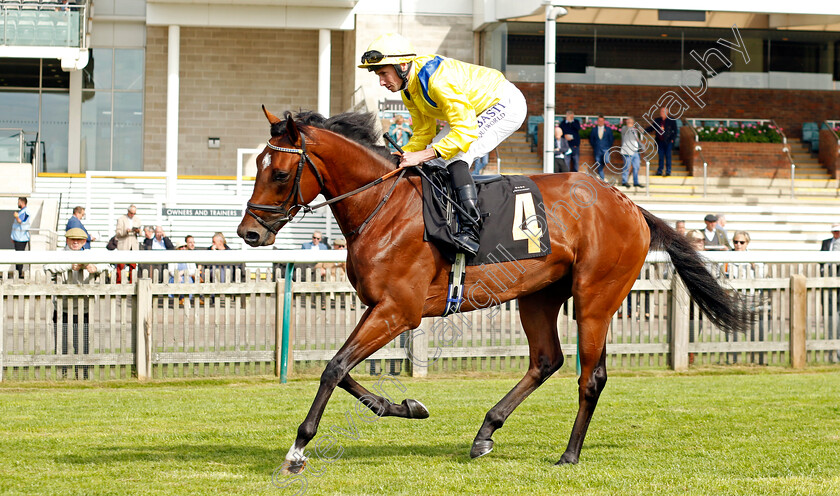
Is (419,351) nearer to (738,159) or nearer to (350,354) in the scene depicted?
(350,354)

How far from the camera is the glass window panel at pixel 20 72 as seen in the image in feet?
75.9

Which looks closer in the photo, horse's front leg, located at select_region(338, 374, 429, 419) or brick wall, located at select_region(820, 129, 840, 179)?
horse's front leg, located at select_region(338, 374, 429, 419)

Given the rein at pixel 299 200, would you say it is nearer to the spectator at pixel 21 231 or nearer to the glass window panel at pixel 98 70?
the spectator at pixel 21 231

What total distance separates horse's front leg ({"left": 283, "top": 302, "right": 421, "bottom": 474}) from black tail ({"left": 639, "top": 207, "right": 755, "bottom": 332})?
1938 mm

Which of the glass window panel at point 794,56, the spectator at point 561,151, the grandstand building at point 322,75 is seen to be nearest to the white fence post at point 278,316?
the spectator at point 561,151

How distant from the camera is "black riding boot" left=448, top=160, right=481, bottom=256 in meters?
5.09

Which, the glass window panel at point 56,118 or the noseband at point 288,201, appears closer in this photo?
the noseband at point 288,201

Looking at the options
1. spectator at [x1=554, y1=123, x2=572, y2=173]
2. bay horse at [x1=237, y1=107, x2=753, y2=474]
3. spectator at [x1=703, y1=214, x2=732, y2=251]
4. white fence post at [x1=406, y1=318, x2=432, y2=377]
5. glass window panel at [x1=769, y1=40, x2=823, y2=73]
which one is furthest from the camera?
glass window panel at [x1=769, y1=40, x2=823, y2=73]

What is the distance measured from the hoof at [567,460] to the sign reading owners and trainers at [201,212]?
1324cm

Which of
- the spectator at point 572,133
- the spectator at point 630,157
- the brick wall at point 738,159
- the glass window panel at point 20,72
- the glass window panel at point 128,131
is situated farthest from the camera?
the glass window panel at point 128,131

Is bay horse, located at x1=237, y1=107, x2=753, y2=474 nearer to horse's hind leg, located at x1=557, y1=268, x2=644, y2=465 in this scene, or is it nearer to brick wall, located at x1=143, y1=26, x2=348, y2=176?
horse's hind leg, located at x1=557, y1=268, x2=644, y2=465

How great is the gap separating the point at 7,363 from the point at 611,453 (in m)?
5.48

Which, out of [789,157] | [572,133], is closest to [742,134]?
[789,157]

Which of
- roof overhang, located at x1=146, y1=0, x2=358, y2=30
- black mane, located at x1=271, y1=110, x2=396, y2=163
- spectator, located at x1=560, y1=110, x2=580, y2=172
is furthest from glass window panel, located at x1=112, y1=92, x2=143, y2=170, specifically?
black mane, located at x1=271, y1=110, x2=396, y2=163
